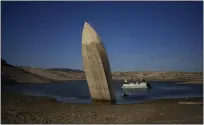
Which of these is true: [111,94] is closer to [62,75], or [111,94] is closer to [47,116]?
[47,116]

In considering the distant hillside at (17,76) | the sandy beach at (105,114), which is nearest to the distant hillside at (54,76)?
the distant hillside at (17,76)

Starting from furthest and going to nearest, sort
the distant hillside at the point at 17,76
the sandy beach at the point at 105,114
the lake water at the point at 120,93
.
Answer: the distant hillside at the point at 17,76
the lake water at the point at 120,93
the sandy beach at the point at 105,114

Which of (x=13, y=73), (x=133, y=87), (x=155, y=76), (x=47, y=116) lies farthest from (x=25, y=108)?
(x=155, y=76)

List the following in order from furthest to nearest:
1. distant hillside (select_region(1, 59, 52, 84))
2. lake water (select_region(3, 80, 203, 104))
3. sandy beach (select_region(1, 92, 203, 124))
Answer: distant hillside (select_region(1, 59, 52, 84))
lake water (select_region(3, 80, 203, 104))
sandy beach (select_region(1, 92, 203, 124))

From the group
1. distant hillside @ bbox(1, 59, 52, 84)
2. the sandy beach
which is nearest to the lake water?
the sandy beach

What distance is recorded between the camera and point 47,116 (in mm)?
8852

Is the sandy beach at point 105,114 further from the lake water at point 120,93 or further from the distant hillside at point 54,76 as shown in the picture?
the distant hillside at point 54,76

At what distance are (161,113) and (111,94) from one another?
3281 millimetres

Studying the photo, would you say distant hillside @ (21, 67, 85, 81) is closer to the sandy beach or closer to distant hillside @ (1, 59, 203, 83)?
distant hillside @ (1, 59, 203, 83)

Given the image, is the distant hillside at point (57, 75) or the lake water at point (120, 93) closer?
the lake water at point (120, 93)

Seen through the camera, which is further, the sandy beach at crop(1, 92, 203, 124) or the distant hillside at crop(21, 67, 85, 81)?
the distant hillside at crop(21, 67, 85, 81)

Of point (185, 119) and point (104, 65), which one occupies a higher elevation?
point (104, 65)

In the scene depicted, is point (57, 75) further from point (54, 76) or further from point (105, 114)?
point (105, 114)

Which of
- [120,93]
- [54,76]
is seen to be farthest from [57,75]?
[120,93]
